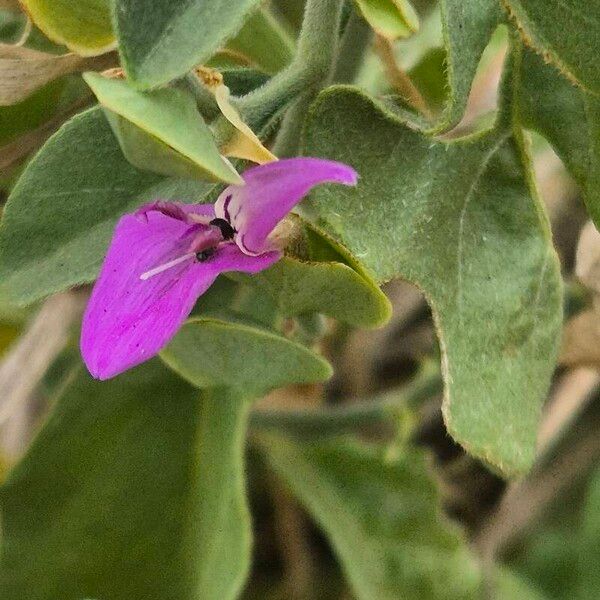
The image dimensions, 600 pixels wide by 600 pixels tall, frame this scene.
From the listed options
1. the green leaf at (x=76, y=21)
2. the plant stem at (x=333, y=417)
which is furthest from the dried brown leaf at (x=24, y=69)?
the plant stem at (x=333, y=417)

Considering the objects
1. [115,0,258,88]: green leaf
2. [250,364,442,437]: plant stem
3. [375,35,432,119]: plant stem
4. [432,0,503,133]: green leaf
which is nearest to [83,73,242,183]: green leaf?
[115,0,258,88]: green leaf

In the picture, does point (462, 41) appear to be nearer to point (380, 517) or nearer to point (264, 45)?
point (264, 45)

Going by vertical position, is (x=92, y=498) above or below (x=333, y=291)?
below

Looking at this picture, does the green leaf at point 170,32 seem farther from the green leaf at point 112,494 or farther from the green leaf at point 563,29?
the green leaf at point 112,494

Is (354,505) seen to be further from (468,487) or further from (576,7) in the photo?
(576,7)

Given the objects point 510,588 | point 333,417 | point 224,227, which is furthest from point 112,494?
point 510,588

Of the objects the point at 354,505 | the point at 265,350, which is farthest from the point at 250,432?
the point at 265,350
